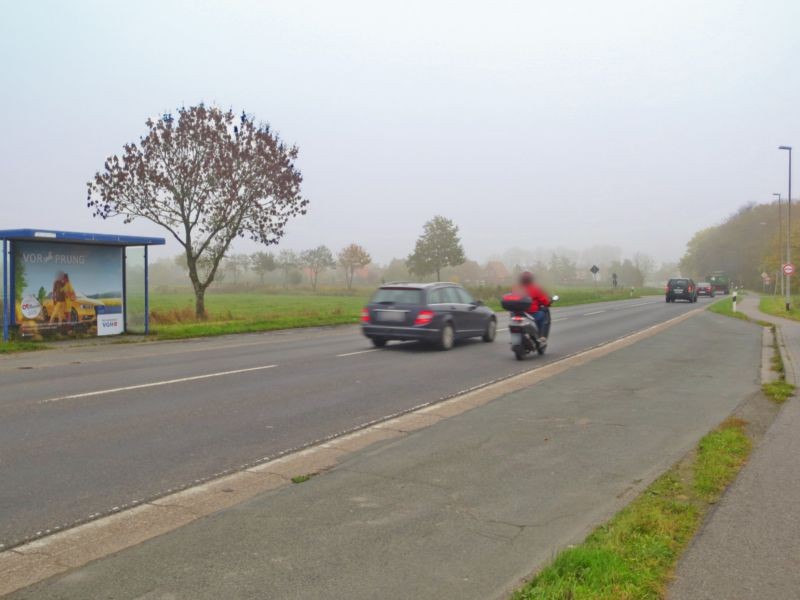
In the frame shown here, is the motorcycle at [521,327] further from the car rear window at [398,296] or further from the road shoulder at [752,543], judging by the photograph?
the road shoulder at [752,543]

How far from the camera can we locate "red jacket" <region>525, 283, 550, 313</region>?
13.7 m

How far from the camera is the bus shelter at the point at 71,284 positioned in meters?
17.0

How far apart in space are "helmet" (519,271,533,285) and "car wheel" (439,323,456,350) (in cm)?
237

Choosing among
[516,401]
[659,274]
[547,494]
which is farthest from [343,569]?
[659,274]

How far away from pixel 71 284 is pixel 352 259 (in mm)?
69058

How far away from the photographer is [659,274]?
15038 cm

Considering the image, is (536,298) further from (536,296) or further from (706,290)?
(706,290)

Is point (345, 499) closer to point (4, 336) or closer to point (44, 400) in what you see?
→ point (44, 400)

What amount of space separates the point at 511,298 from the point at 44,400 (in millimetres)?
8214

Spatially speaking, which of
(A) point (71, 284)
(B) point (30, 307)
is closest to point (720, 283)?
(A) point (71, 284)

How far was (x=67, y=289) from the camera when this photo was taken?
59.8ft

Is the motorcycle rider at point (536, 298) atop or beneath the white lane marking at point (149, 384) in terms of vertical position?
atop

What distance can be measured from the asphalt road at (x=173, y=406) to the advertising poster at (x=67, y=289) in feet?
7.31

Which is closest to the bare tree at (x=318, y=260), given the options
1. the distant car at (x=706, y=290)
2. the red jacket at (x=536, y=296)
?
the distant car at (x=706, y=290)
